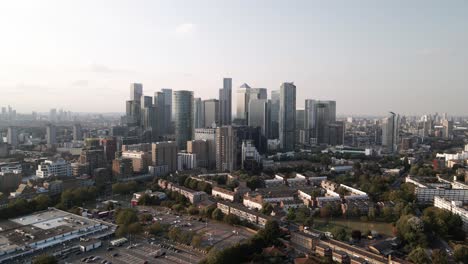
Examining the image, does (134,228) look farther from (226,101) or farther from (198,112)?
(226,101)

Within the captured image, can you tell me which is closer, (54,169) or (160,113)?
(54,169)

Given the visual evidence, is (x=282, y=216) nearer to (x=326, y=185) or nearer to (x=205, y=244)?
(x=205, y=244)

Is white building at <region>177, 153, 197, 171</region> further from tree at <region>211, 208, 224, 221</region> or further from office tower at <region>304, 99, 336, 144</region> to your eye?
office tower at <region>304, 99, 336, 144</region>

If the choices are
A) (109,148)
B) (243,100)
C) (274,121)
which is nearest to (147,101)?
(243,100)

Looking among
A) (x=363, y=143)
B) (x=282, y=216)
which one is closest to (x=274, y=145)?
(x=363, y=143)

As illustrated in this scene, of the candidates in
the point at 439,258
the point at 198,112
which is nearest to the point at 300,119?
the point at 198,112

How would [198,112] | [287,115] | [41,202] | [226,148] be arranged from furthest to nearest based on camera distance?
[198,112] → [287,115] → [226,148] → [41,202]

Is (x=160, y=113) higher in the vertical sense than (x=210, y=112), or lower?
lower

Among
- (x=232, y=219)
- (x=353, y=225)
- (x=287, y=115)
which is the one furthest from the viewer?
(x=287, y=115)

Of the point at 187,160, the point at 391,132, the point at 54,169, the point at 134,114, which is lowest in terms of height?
the point at 187,160

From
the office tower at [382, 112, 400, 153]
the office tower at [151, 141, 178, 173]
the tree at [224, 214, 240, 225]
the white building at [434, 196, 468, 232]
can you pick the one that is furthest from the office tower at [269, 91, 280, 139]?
the tree at [224, 214, 240, 225]
